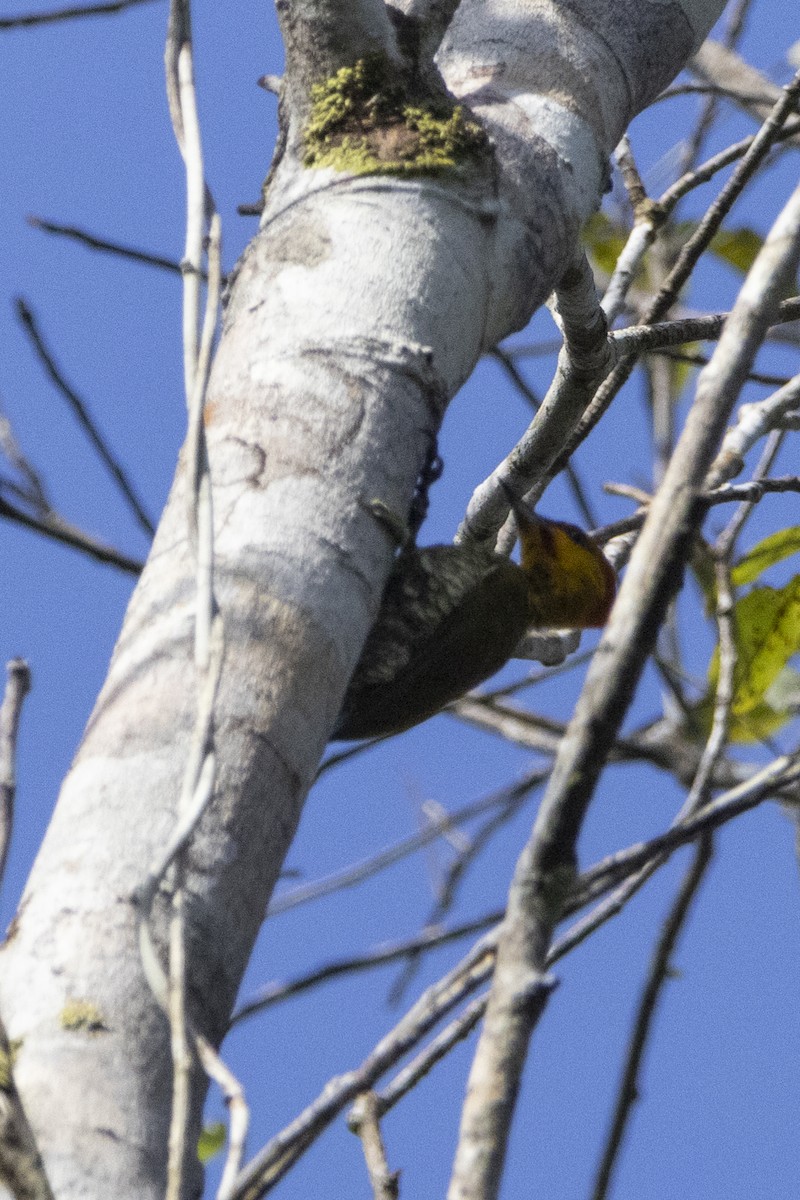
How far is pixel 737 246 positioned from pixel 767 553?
3003 millimetres

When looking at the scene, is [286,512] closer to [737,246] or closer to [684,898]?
[684,898]

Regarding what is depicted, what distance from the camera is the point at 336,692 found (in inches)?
64.1

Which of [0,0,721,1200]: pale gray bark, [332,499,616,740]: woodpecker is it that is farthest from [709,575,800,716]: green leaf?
[0,0,721,1200]: pale gray bark

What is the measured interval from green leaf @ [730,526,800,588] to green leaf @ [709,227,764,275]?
9.54 ft

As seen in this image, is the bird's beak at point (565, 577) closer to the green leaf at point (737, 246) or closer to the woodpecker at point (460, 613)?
the woodpecker at point (460, 613)

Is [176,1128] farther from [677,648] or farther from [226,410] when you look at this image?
[677,648]

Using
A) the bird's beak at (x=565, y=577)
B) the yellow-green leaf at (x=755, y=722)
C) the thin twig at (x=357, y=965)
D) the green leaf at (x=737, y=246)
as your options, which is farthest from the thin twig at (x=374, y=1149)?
the green leaf at (x=737, y=246)

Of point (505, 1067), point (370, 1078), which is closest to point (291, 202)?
point (370, 1078)

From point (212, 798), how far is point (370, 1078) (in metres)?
0.35

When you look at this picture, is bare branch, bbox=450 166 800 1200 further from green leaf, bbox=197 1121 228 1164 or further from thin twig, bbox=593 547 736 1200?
green leaf, bbox=197 1121 228 1164

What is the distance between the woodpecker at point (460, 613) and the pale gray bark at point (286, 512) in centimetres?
85

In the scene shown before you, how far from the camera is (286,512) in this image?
1.65 m

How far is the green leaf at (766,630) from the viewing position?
130 inches

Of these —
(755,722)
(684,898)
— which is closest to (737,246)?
(755,722)
